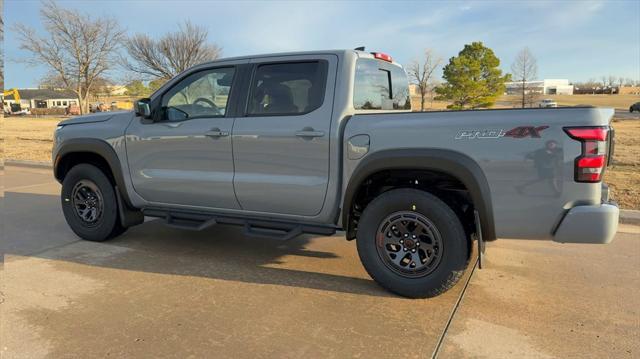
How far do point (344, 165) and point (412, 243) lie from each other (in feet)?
2.65

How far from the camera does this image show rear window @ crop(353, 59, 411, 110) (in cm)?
412

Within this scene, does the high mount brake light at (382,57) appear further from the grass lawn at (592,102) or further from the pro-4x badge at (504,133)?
the grass lawn at (592,102)

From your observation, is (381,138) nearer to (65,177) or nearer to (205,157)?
(205,157)

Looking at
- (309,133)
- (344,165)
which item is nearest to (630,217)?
(344,165)

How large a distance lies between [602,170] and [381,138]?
1490 mm

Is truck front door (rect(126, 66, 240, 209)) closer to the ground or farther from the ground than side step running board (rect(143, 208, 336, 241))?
farther from the ground

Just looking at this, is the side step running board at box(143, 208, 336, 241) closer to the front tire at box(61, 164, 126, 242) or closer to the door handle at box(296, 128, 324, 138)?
the front tire at box(61, 164, 126, 242)

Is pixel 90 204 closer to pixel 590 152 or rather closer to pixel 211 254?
pixel 211 254

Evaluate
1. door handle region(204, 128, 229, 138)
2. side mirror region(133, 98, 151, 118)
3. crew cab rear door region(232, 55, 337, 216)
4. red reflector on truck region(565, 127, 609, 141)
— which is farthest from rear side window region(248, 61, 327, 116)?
red reflector on truck region(565, 127, 609, 141)

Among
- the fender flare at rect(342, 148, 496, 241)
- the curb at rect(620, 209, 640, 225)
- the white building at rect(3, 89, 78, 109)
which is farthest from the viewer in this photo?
the white building at rect(3, 89, 78, 109)

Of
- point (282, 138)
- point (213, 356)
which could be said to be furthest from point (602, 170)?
point (213, 356)

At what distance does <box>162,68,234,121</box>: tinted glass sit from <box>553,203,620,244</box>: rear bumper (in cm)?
294

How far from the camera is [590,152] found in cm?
303

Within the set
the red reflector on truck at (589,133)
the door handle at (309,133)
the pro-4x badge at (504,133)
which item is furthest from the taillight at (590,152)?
the door handle at (309,133)
